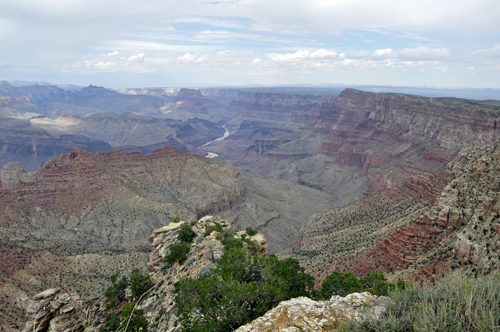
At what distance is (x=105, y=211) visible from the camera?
83000 mm

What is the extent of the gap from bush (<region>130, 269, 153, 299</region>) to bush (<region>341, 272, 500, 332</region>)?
25.4 metres

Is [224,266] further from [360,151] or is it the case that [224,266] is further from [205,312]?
[360,151]

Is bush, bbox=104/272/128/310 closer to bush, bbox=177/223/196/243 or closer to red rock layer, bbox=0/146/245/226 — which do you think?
bush, bbox=177/223/196/243

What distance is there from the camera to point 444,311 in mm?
10344

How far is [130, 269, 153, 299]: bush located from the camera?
30.7 meters

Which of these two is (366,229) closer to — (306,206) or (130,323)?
(130,323)

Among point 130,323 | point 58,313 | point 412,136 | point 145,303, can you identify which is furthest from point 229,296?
point 412,136

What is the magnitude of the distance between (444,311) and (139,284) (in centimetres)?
2908

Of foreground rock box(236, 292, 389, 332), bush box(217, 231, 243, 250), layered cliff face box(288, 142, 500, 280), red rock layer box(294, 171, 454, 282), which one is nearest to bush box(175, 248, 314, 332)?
foreground rock box(236, 292, 389, 332)

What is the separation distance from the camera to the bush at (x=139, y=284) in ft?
101

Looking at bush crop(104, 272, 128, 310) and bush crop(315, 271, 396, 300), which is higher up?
bush crop(315, 271, 396, 300)

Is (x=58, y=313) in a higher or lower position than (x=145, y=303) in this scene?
lower

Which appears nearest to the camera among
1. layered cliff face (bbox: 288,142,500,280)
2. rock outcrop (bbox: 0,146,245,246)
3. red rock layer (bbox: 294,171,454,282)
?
layered cliff face (bbox: 288,142,500,280)

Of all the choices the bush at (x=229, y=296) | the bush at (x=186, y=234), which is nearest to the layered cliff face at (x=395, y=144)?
the bush at (x=186, y=234)
